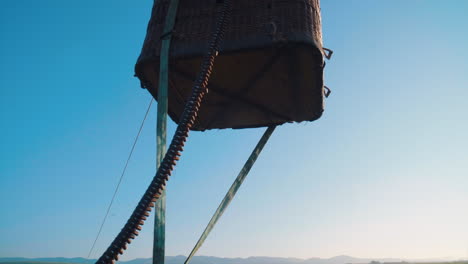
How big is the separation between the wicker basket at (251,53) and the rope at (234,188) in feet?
1.98

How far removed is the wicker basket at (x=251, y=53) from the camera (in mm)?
4012

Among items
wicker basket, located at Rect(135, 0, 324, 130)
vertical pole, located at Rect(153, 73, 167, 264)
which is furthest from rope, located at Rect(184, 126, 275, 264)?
vertical pole, located at Rect(153, 73, 167, 264)

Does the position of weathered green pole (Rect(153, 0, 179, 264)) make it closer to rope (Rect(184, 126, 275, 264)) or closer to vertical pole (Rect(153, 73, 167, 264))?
vertical pole (Rect(153, 73, 167, 264))

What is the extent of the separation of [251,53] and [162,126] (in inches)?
53.4

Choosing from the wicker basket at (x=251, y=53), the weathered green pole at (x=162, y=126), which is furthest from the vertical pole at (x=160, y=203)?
the wicker basket at (x=251, y=53)

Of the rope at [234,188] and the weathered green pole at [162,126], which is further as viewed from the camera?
the rope at [234,188]

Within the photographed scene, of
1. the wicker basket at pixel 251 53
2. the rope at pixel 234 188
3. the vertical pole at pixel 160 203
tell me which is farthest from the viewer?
the rope at pixel 234 188

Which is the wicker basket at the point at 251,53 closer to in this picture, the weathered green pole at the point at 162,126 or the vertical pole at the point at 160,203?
the weathered green pole at the point at 162,126

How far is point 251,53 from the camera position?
4.12m

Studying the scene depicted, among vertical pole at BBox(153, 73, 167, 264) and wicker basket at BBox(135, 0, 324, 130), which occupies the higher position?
wicker basket at BBox(135, 0, 324, 130)

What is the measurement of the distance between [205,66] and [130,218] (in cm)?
164

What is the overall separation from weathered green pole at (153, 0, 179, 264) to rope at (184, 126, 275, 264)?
2.58 feet

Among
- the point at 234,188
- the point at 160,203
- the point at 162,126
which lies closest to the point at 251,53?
the point at 162,126

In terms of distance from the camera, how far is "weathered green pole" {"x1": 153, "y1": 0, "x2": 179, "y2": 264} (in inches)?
126
